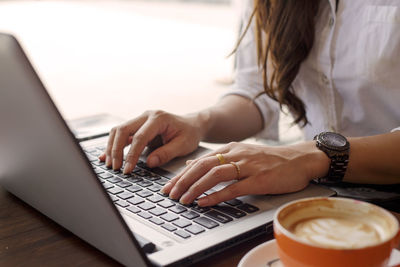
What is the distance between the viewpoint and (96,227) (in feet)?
1.86

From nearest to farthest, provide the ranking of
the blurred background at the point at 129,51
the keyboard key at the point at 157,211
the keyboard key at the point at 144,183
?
the keyboard key at the point at 157,211
the keyboard key at the point at 144,183
the blurred background at the point at 129,51

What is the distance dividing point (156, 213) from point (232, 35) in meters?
5.66

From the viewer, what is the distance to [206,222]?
0.65 m

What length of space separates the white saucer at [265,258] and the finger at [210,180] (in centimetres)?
18

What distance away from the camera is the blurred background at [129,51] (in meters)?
3.70

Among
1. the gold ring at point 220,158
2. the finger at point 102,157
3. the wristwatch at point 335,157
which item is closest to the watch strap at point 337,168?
the wristwatch at point 335,157

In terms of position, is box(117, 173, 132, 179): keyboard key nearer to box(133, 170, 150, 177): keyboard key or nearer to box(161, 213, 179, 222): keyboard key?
box(133, 170, 150, 177): keyboard key

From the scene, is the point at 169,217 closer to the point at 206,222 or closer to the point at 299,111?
the point at 206,222

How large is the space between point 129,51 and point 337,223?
5103 mm

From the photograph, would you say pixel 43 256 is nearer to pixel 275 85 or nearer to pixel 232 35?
pixel 275 85

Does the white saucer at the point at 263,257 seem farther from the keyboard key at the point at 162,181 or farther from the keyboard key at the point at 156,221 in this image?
the keyboard key at the point at 162,181

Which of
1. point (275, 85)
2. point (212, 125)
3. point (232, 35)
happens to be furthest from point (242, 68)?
point (232, 35)

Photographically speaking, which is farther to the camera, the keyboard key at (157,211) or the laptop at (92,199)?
the keyboard key at (157,211)

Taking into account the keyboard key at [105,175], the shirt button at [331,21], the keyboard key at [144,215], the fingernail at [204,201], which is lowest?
the keyboard key at [105,175]
